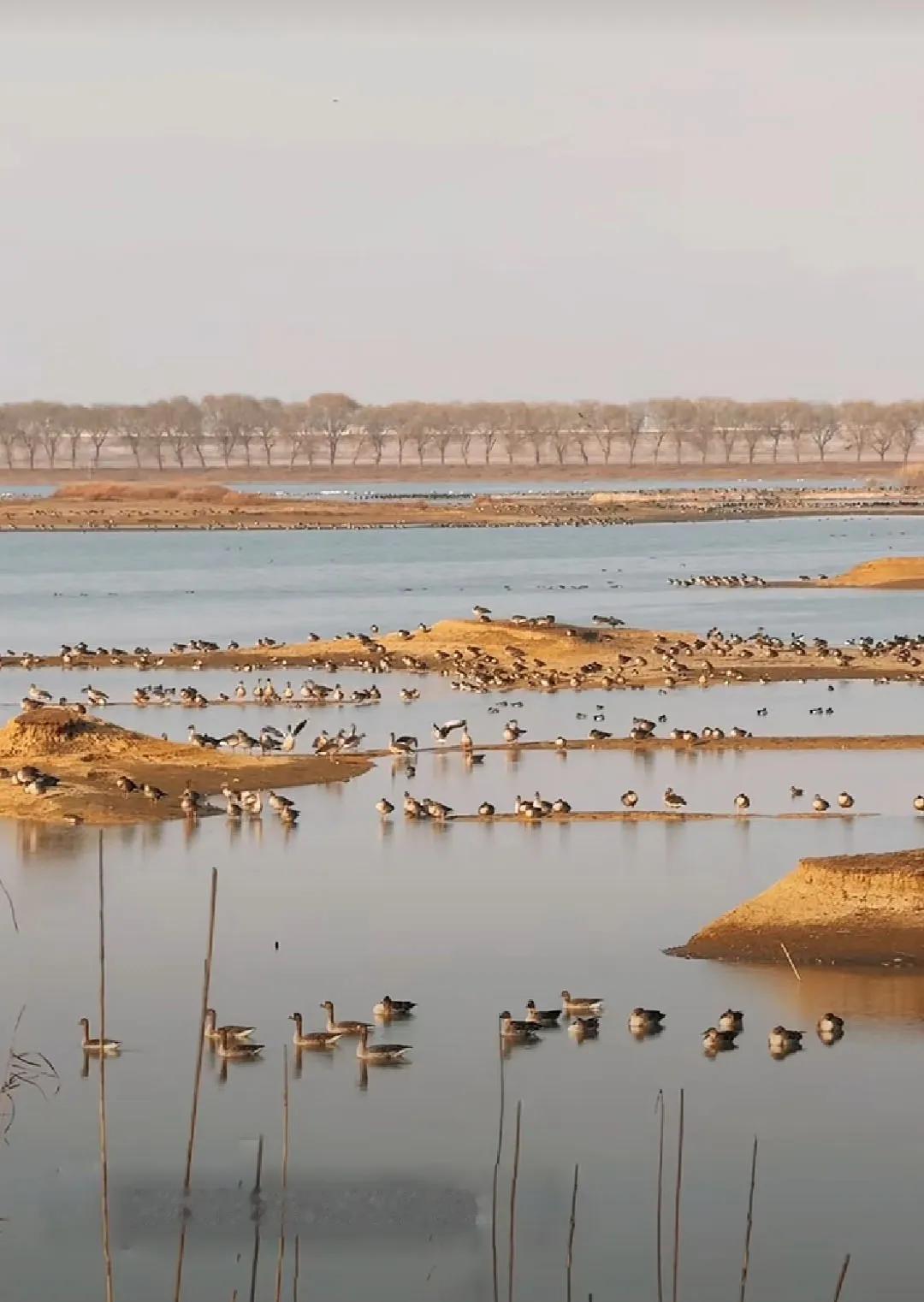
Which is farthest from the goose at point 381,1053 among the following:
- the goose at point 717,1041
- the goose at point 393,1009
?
the goose at point 717,1041

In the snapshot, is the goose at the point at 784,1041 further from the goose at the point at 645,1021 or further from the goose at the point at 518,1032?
the goose at the point at 518,1032

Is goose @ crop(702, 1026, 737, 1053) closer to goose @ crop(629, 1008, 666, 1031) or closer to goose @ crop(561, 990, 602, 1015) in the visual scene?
goose @ crop(629, 1008, 666, 1031)

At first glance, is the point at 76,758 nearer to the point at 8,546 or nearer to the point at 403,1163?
the point at 403,1163

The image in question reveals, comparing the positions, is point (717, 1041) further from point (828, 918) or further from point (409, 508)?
point (409, 508)

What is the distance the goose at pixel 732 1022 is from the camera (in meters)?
20.4

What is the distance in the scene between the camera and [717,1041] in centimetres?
2019

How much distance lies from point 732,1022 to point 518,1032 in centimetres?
172

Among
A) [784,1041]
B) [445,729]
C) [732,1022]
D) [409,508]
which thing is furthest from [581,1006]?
[409,508]

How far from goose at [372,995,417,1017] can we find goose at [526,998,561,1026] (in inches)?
41.1

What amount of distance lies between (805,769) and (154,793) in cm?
932

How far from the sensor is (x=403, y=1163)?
17.4 meters

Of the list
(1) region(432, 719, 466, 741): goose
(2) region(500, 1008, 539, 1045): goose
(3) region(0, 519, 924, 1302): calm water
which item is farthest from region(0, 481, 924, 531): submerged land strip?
(2) region(500, 1008, 539, 1045): goose

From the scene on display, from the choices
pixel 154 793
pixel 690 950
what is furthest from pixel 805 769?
pixel 690 950

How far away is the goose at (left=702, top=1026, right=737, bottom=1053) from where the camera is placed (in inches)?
794
